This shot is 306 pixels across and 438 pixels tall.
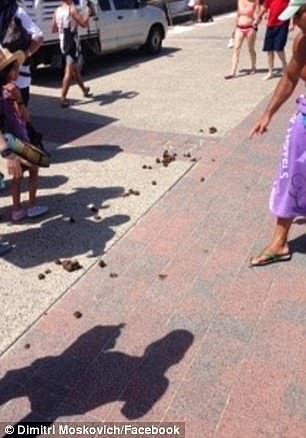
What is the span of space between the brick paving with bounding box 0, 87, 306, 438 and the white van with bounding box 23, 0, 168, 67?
6.80 meters

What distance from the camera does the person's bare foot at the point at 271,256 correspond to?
13.4ft

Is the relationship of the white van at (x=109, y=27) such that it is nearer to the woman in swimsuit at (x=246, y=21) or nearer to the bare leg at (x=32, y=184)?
the woman in swimsuit at (x=246, y=21)

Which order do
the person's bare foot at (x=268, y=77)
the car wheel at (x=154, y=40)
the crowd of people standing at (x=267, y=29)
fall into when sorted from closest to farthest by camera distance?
1. the crowd of people standing at (x=267, y=29)
2. the person's bare foot at (x=268, y=77)
3. the car wheel at (x=154, y=40)

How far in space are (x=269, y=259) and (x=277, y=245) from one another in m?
0.13

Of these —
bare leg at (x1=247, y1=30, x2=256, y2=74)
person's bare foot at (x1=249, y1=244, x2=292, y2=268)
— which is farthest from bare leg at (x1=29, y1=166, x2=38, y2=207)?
bare leg at (x1=247, y1=30, x2=256, y2=74)

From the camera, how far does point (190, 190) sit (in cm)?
543

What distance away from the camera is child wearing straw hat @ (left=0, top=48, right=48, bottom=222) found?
333cm

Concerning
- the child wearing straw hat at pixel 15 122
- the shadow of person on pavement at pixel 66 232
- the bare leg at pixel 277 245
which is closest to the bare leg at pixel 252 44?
the shadow of person on pavement at pixel 66 232

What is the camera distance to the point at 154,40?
44.7 feet

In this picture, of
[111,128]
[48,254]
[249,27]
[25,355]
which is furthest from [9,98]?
[249,27]

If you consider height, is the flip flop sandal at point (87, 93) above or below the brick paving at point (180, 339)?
above

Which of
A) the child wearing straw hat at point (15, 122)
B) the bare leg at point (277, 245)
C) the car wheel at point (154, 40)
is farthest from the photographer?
the car wheel at point (154, 40)

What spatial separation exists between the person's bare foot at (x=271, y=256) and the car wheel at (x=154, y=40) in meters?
10.4

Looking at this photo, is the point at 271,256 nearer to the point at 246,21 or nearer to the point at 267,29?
the point at 267,29
